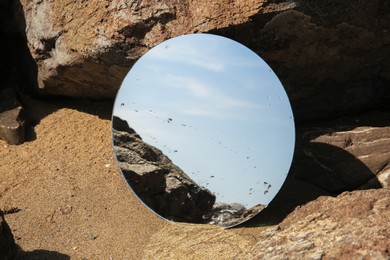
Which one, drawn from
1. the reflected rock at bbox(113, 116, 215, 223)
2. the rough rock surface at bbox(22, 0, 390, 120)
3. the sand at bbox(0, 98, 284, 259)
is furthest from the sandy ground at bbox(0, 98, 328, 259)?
the rough rock surface at bbox(22, 0, 390, 120)

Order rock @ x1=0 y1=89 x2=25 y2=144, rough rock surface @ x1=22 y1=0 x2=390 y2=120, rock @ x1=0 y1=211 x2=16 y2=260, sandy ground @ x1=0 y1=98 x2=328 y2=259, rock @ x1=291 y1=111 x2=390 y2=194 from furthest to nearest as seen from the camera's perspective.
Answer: rock @ x1=0 y1=89 x2=25 y2=144 → rock @ x1=291 y1=111 x2=390 y2=194 → rough rock surface @ x1=22 y1=0 x2=390 y2=120 → sandy ground @ x1=0 y1=98 x2=328 y2=259 → rock @ x1=0 y1=211 x2=16 y2=260

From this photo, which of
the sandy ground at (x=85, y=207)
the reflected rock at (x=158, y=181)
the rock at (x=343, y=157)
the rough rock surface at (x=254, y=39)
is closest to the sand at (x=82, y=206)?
the sandy ground at (x=85, y=207)

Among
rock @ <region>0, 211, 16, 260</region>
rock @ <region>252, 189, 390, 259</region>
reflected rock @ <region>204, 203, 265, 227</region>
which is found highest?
rock @ <region>252, 189, 390, 259</region>

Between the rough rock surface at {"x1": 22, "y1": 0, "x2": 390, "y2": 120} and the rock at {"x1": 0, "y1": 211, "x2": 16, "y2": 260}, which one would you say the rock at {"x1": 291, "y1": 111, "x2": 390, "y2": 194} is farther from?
the rock at {"x1": 0, "y1": 211, "x2": 16, "y2": 260}

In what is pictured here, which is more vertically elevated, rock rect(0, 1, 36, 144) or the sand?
rock rect(0, 1, 36, 144)

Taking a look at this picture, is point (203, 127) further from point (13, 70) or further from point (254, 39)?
point (13, 70)

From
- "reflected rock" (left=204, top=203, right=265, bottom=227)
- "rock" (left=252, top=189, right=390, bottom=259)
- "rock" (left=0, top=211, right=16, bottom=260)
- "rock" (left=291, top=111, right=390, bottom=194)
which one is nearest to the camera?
"rock" (left=252, top=189, right=390, bottom=259)
